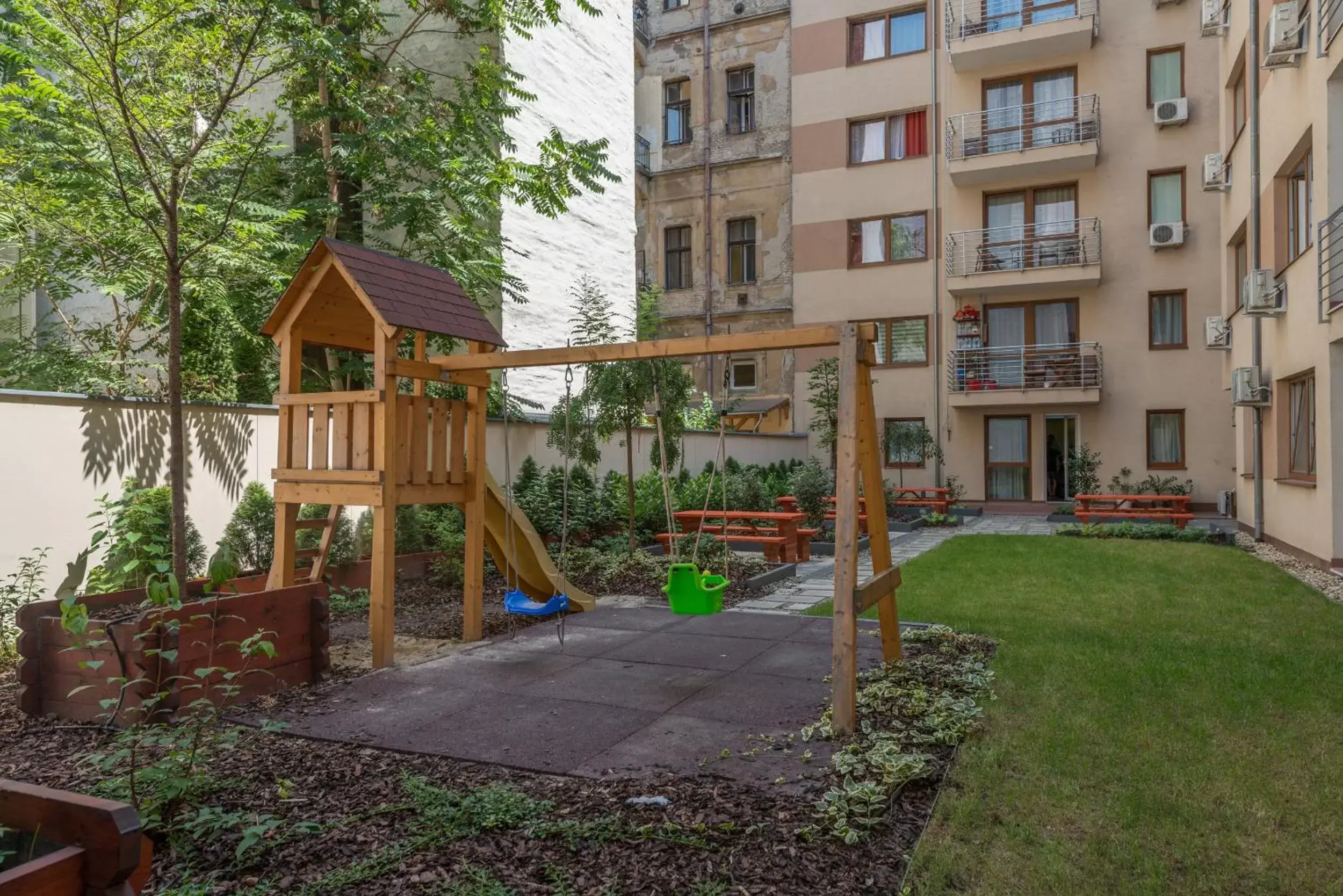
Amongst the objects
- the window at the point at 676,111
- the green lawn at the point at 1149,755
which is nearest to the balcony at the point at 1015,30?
the window at the point at 676,111

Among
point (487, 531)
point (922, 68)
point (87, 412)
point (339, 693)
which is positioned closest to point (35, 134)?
point (87, 412)

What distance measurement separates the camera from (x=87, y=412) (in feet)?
25.3

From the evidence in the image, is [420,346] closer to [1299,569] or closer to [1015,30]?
[1299,569]

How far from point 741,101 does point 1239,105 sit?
Answer: 46.9 feet

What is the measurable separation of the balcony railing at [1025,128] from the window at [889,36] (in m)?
2.79

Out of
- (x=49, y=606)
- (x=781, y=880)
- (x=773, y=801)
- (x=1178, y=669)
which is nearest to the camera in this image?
(x=781, y=880)

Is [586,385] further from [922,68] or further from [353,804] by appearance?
[922,68]

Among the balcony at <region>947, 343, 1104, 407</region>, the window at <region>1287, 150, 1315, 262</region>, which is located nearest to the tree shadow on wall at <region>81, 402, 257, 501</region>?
the window at <region>1287, 150, 1315, 262</region>

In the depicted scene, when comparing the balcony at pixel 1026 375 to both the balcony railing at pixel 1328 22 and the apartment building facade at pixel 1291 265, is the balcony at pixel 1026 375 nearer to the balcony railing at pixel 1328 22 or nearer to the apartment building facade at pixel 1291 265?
the apartment building facade at pixel 1291 265

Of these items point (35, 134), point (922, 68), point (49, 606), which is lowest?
point (49, 606)

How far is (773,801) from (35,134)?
10587 millimetres

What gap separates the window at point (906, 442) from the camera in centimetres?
2214

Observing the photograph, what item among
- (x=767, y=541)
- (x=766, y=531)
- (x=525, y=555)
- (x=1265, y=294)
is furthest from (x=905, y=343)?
(x=525, y=555)

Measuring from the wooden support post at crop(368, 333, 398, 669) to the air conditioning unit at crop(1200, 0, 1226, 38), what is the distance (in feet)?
56.7
